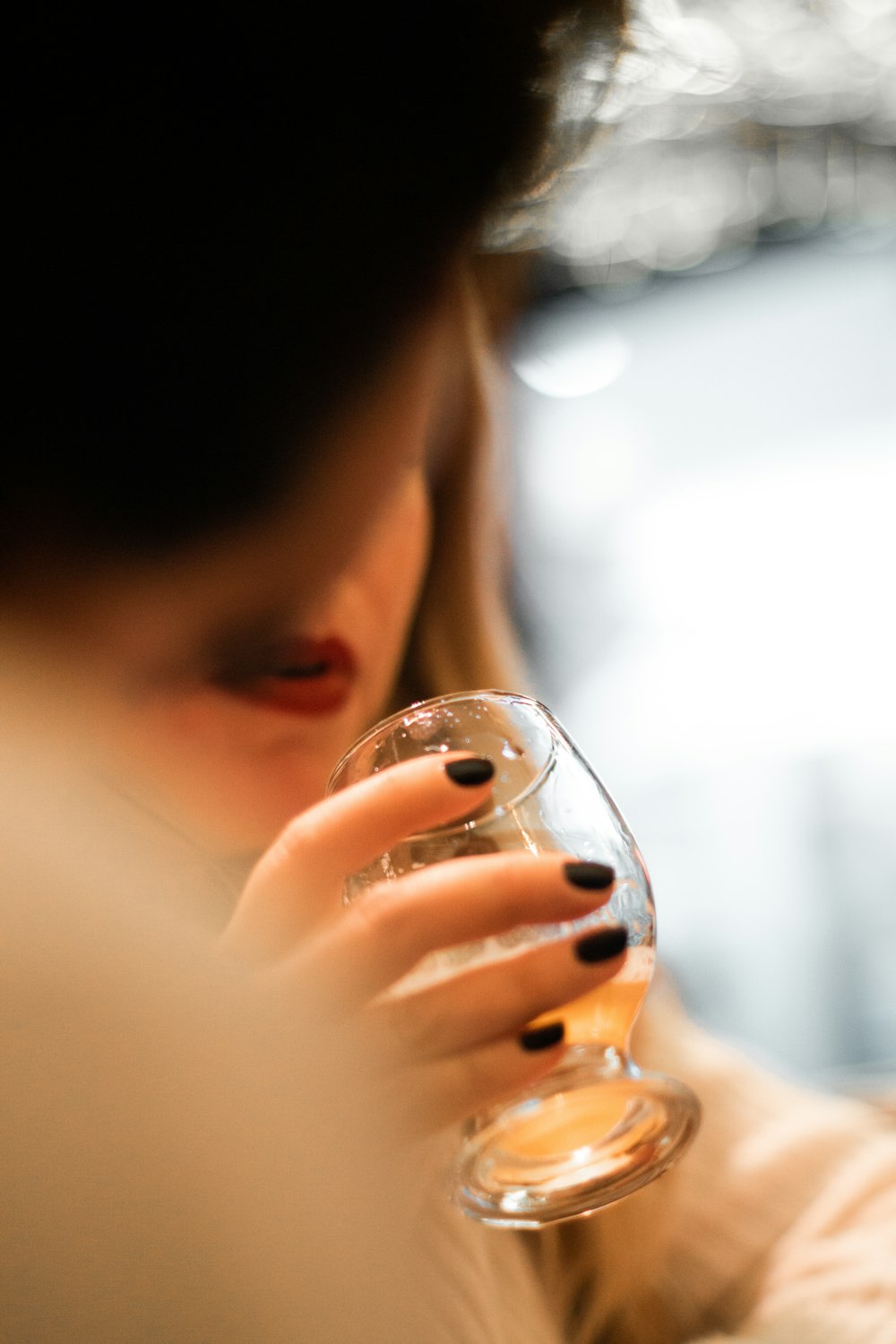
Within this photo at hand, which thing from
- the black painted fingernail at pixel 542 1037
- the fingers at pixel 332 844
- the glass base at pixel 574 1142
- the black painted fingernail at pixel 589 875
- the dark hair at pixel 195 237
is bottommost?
the glass base at pixel 574 1142

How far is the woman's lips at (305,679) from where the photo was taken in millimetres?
812

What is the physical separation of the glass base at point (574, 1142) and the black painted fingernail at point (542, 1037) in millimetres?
66

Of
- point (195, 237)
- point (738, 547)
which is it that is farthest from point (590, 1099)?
point (738, 547)

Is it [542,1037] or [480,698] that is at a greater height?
[480,698]

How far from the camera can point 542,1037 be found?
519 millimetres

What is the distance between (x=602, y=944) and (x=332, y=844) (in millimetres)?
134

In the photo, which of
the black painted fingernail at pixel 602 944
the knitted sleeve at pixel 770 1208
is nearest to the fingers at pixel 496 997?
the black painted fingernail at pixel 602 944

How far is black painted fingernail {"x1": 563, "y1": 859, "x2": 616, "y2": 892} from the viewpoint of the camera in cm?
50

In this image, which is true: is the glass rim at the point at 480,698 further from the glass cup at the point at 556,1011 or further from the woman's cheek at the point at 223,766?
the woman's cheek at the point at 223,766

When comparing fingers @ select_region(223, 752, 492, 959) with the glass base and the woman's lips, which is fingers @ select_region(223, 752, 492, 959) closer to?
the glass base

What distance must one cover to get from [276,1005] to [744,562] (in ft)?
15.5

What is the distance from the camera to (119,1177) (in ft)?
1.06

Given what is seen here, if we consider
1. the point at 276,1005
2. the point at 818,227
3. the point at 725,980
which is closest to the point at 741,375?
the point at 818,227

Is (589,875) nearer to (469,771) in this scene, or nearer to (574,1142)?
(469,771)
